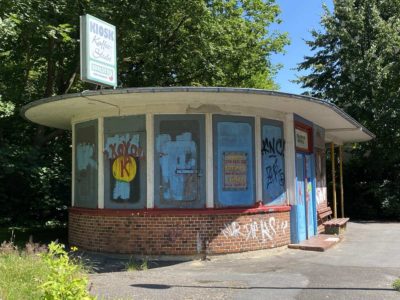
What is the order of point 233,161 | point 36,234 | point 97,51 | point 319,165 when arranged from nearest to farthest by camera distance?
1. point 97,51
2. point 233,161
3. point 36,234
4. point 319,165

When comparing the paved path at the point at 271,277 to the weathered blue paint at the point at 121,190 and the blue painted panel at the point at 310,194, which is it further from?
the weathered blue paint at the point at 121,190

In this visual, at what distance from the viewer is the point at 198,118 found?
1094 cm

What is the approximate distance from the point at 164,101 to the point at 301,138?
4385 mm

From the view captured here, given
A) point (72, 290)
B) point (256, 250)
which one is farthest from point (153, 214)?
point (72, 290)

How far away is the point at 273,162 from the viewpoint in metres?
11.9

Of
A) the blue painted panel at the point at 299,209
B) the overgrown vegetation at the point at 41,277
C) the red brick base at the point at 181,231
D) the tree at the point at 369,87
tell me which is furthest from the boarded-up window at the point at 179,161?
the tree at the point at 369,87

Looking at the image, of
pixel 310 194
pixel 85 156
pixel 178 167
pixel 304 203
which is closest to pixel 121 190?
pixel 178 167

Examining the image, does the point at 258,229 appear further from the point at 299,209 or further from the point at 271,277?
the point at 271,277

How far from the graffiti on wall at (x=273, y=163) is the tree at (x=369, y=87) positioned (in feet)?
35.1

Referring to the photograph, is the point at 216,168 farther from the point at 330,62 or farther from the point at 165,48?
the point at 330,62

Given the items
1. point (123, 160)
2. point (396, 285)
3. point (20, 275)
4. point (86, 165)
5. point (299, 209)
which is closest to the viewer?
point (20, 275)

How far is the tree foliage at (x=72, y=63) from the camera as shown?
15.8m

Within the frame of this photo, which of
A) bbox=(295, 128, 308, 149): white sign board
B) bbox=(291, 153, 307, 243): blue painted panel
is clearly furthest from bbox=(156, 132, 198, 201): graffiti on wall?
bbox=(295, 128, 308, 149): white sign board

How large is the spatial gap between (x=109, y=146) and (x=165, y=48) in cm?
913
